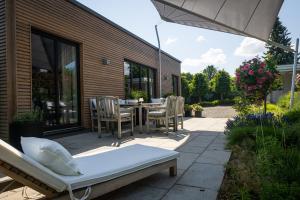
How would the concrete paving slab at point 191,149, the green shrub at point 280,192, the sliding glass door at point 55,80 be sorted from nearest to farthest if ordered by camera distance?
the green shrub at point 280,192, the concrete paving slab at point 191,149, the sliding glass door at point 55,80

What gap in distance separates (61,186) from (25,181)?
0.23 meters

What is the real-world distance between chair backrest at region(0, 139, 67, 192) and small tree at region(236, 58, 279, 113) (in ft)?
13.9

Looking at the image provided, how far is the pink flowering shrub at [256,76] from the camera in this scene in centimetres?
488

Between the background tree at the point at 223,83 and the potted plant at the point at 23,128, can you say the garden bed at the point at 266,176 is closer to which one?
the potted plant at the point at 23,128

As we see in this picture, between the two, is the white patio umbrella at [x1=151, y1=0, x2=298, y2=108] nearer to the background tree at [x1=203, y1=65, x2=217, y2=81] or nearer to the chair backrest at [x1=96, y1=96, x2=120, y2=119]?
the chair backrest at [x1=96, y1=96, x2=120, y2=119]

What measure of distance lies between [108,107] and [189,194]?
3.63 m

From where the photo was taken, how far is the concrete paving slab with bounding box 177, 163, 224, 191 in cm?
247

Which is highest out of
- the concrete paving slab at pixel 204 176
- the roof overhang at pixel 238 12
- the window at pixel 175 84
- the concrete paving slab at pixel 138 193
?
the roof overhang at pixel 238 12

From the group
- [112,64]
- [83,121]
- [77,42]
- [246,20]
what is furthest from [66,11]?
[246,20]

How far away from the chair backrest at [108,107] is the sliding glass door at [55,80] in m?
0.94

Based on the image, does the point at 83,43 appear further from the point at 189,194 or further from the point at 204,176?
the point at 189,194

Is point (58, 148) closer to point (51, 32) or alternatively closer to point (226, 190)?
point (226, 190)

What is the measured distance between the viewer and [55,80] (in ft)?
18.6

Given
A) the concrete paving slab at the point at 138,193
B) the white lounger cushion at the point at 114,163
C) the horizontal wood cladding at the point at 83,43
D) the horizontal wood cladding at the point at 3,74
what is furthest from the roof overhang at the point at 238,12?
the concrete paving slab at the point at 138,193
